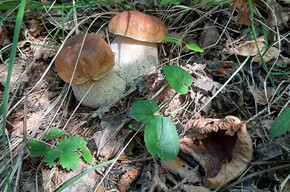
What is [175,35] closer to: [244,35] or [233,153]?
[244,35]

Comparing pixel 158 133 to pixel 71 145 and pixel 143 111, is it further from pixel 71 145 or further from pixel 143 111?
pixel 71 145

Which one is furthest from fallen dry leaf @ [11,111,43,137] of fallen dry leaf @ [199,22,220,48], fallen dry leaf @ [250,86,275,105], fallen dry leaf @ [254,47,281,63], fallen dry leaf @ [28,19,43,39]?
fallen dry leaf @ [254,47,281,63]

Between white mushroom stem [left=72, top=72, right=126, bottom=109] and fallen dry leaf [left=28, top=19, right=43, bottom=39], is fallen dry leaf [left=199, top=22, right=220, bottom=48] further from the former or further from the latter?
fallen dry leaf [left=28, top=19, right=43, bottom=39]

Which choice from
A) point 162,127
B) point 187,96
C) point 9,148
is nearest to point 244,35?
point 187,96

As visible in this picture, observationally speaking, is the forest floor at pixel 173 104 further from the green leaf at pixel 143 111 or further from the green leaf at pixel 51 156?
the green leaf at pixel 143 111

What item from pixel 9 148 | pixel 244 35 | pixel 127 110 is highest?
pixel 244 35

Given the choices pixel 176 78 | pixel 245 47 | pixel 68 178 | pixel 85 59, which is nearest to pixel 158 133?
pixel 176 78

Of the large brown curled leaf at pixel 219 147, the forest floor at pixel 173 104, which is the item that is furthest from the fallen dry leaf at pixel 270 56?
the large brown curled leaf at pixel 219 147

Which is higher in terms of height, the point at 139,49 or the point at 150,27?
the point at 150,27
